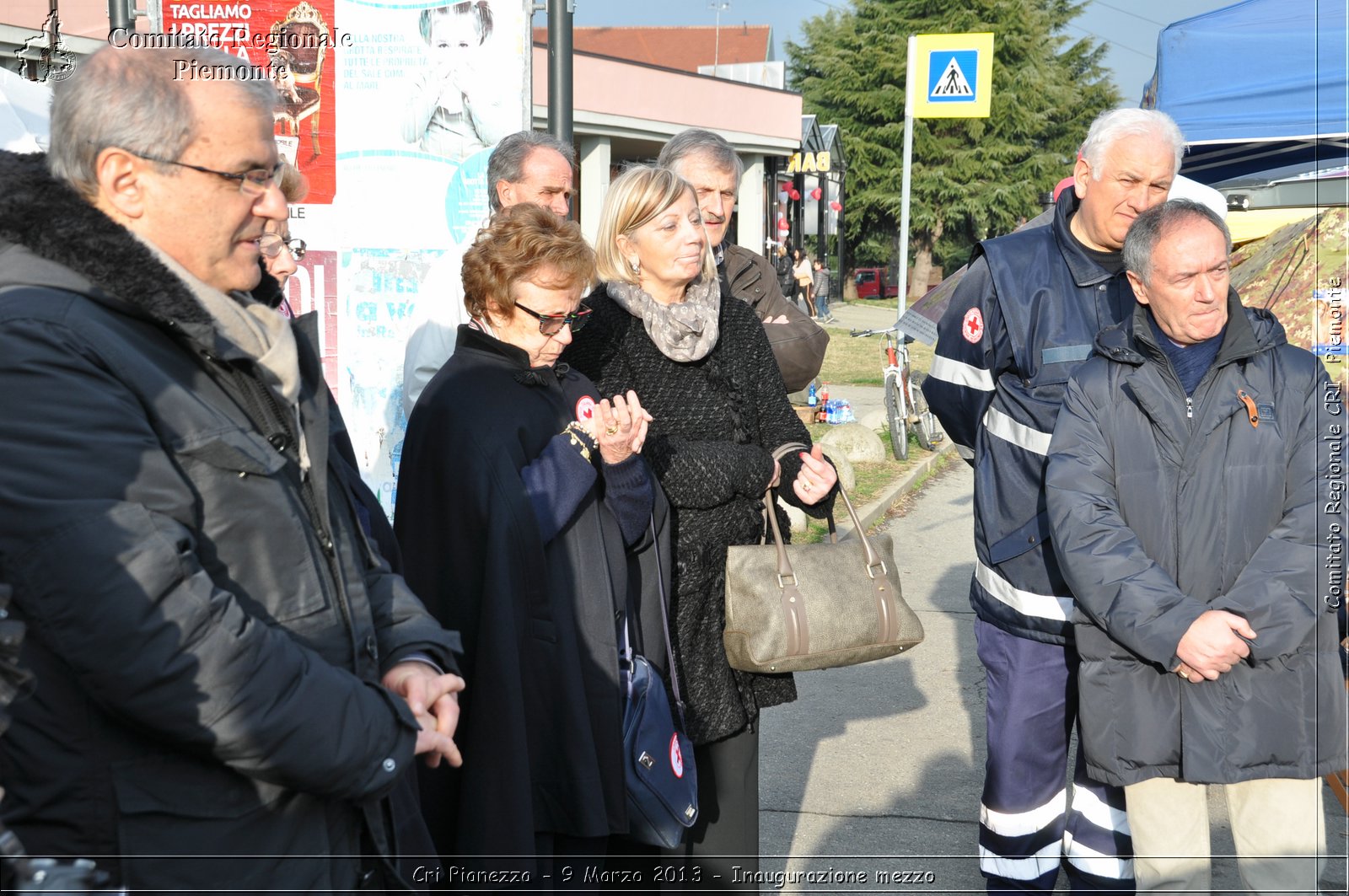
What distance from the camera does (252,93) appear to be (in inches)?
75.2

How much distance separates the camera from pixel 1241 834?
3.14m

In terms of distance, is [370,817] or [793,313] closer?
[370,817]

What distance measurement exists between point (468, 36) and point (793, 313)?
1.67 metres

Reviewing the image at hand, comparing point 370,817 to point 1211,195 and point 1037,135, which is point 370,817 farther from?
point 1037,135

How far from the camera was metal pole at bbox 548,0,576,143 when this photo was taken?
16.2ft

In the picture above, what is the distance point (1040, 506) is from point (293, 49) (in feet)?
10.4

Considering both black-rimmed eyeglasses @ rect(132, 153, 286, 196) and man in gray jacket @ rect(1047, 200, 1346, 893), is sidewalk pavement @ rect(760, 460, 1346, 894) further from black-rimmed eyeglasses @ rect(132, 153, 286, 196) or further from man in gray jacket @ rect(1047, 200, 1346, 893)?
black-rimmed eyeglasses @ rect(132, 153, 286, 196)

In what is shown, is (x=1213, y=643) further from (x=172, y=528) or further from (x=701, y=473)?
(x=172, y=528)

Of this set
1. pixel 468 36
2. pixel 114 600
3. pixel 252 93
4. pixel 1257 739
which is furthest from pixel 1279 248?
pixel 114 600

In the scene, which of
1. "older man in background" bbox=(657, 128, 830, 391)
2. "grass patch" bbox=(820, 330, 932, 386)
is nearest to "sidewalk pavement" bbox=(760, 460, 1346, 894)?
"older man in background" bbox=(657, 128, 830, 391)

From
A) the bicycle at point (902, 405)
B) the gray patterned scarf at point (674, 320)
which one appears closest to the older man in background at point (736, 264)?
the gray patterned scarf at point (674, 320)

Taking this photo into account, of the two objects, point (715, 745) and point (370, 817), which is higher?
point (370, 817)

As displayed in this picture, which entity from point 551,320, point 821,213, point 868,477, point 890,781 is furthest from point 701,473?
point 821,213

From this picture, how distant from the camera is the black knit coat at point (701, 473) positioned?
128 inches
